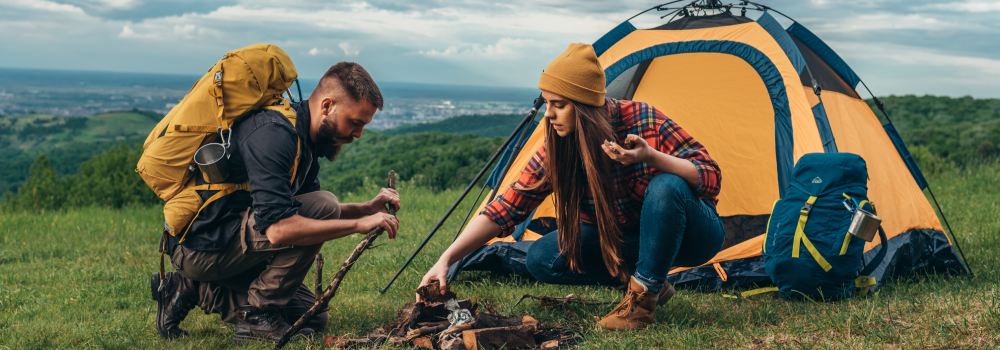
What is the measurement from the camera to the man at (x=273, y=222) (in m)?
3.51

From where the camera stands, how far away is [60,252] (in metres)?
7.23

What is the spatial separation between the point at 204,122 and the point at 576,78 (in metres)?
1.53

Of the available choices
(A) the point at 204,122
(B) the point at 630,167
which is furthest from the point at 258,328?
(B) the point at 630,167

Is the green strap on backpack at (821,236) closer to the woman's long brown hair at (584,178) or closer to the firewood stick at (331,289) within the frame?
the woman's long brown hair at (584,178)

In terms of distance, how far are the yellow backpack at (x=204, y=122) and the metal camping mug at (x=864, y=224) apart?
267 cm

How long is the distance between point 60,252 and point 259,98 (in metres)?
4.47

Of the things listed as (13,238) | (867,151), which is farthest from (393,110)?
(867,151)

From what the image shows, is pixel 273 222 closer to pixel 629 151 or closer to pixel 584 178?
pixel 584 178

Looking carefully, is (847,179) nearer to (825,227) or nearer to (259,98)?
(825,227)

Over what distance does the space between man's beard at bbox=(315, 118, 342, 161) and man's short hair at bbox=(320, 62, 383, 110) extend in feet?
0.57

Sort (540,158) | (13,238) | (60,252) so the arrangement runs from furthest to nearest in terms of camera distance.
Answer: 1. (13,238)
2. (60,252)
3. (540,158)

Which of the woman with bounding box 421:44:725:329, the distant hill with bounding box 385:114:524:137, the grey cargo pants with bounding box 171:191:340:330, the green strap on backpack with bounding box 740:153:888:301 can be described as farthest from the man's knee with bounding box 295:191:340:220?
the distant hill with bounding box 385:114:524:137

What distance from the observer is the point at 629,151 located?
337 centimetres

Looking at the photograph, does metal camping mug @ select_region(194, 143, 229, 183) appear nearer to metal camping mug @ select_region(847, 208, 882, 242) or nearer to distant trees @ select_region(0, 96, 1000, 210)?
metal camping mug @ select_region(847, 208, 882, 242)
